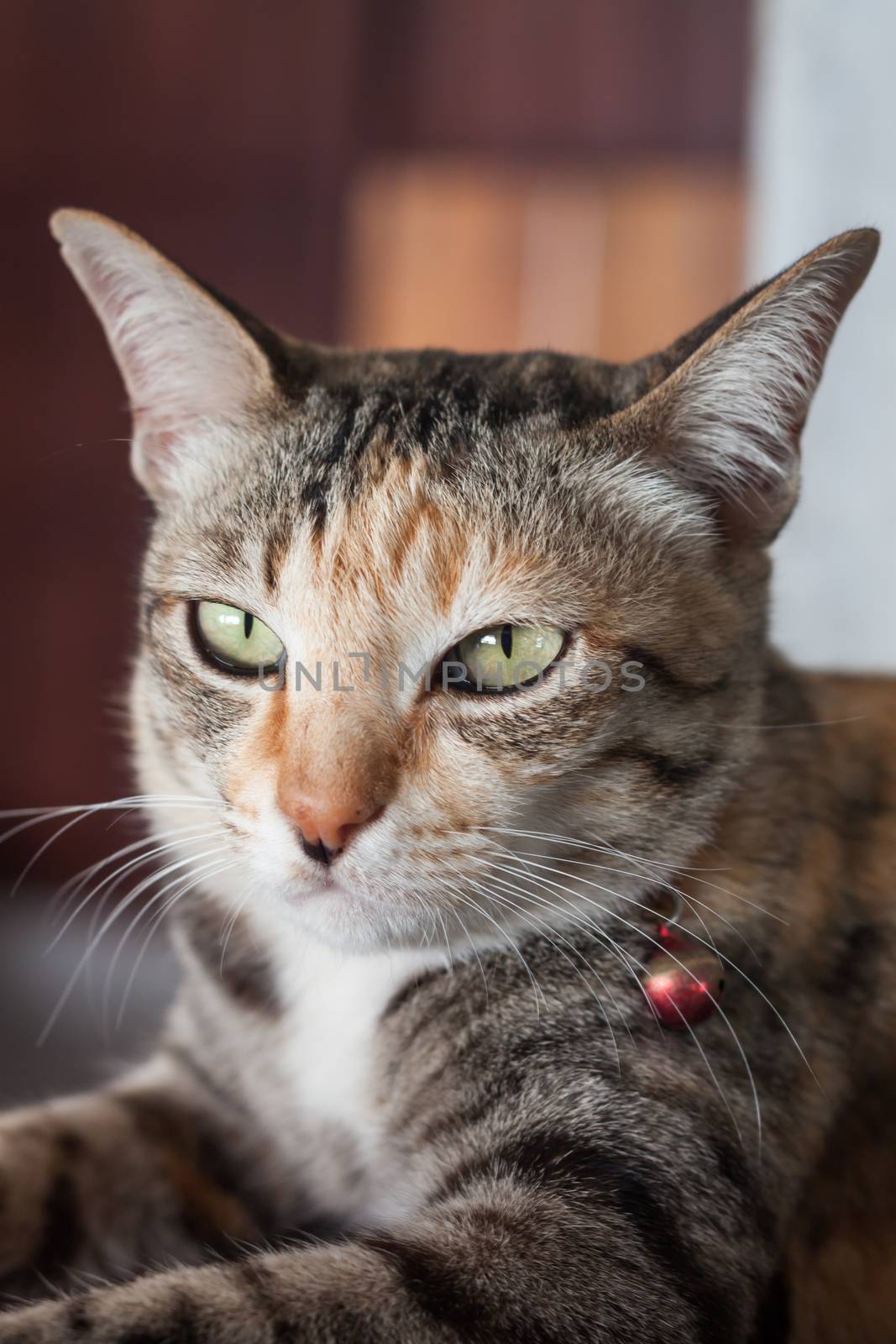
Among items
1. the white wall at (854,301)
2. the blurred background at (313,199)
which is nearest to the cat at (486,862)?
the white wall at (854,301)

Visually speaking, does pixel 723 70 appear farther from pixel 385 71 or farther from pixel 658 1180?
pixel 658 1180

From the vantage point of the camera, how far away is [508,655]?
36.9 inches

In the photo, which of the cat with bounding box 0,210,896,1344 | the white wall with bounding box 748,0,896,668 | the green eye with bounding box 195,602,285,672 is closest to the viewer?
the cat with bounding box 0,210,896,1344

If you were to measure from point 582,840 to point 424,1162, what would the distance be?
11.6 inches

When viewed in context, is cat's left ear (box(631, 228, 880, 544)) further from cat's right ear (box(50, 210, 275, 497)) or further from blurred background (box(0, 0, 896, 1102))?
blurred background (box(0, 0, 896, 1102))

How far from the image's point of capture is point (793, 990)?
102 centimetres

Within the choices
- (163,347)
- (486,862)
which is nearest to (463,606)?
(486,862)

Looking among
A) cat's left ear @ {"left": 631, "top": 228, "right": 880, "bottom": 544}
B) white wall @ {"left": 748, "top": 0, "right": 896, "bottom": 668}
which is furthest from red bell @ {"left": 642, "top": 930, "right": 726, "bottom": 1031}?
white wall @ {"left": 748, "top": 0, "right": 896, "bottom": 668}

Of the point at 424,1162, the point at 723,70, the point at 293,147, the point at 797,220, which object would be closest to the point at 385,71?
the point at 293,147

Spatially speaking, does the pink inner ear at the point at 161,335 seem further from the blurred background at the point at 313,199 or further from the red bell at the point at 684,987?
the blurred background at the point at 313,199

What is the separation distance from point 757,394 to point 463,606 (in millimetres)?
303

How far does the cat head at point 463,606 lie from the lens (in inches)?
35.1

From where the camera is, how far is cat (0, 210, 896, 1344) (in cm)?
85

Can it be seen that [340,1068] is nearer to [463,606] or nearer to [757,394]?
[463,606]
